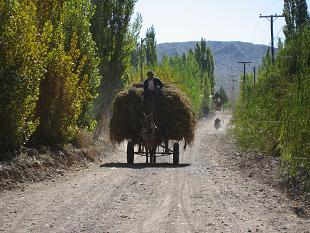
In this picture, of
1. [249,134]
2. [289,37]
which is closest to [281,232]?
[289,37]

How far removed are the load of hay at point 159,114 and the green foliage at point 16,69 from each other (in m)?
4.95

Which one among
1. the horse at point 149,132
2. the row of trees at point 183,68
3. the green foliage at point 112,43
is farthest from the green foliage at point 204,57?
the horse at point 149,132

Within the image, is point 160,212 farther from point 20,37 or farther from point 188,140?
point 188,140

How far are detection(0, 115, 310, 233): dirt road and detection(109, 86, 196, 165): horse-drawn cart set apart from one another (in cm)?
428

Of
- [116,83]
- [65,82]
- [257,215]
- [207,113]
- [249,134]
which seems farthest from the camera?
[207,113]

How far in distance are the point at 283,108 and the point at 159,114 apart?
24.4 feet

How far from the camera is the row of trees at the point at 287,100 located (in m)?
9.11

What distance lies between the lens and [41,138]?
16297 millimetres

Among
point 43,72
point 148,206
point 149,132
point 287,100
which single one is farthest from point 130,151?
point 287,100

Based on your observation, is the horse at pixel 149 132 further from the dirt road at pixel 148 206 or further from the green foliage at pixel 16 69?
the green foliage at pixel 16 69

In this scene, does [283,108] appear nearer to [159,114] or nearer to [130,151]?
[159,114]

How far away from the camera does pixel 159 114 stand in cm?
1811

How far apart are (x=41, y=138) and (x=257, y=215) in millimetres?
9305

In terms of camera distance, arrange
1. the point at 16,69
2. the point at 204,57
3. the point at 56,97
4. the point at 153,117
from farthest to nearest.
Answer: the point at 204,57 < the point at 153,117 < the point at 56,97 < the point at 16,69
